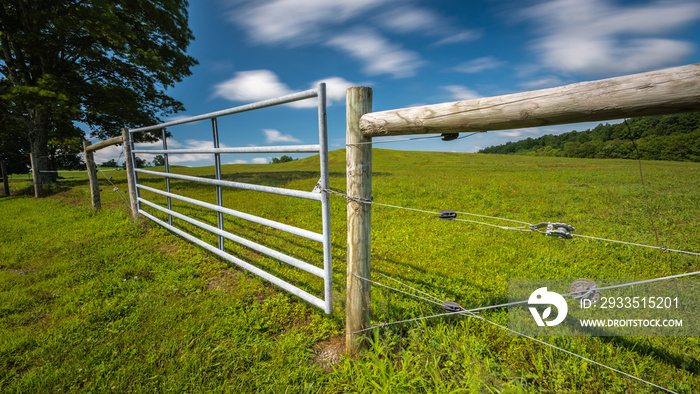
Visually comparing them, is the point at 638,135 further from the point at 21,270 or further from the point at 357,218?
the point at 21,270

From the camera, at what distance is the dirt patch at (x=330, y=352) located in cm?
250

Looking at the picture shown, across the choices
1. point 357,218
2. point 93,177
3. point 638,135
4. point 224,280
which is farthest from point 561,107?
point 93,177

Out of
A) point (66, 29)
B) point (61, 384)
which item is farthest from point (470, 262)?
point (66, 29)

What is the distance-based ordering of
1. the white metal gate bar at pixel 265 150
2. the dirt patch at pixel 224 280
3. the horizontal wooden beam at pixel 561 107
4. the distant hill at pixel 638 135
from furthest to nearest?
the dirt patch at pixel 224 280 → the white metal gate bar at pixel 265 150 → the distant hill at pixel 638 135 → the horizontal wooden beam at pixel 561 107

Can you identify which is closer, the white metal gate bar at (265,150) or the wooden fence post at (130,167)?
the white metal gate bar at (265,150)

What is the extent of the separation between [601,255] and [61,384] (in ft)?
21.5

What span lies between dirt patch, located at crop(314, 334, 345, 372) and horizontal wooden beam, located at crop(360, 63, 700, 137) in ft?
6.30

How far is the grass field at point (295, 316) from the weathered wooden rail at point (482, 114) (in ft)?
1.84

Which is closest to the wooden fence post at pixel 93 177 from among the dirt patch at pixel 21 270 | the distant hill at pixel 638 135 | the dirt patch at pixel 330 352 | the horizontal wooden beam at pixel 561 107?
the dirt patch at pixel 21 270

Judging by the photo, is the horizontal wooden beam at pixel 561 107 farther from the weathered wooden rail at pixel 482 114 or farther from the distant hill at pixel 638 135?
the distant hill at pixel 638 135

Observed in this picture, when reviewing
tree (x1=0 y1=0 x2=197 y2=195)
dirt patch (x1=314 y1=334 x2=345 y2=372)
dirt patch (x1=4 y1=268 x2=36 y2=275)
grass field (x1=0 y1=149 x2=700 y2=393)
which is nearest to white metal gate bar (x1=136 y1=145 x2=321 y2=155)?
grass field (x1=0 y1=149 x2=700 y2=393)

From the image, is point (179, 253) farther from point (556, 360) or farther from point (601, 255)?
point (601, 255)

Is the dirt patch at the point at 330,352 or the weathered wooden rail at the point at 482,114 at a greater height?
the weathered wooden rail at the point at 482,114

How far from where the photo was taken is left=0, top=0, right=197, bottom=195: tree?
38.2ft
